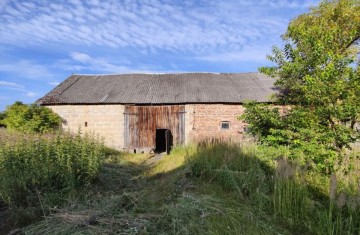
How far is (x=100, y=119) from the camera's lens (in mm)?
15461

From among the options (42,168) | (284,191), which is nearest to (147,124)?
(42,168)

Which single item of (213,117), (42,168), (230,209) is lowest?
(230,209)

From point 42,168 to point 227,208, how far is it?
379cm

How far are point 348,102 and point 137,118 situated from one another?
430 inches

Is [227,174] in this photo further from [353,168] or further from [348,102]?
[348,102]

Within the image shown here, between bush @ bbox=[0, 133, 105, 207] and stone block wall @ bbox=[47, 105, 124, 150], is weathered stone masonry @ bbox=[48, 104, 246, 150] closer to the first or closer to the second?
stone block wall @ bbox=[47, 105, 124, 150]

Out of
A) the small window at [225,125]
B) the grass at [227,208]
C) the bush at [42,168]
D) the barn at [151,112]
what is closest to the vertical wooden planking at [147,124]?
the barn at [151,112]

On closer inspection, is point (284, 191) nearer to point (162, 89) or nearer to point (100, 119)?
point (162, 89)

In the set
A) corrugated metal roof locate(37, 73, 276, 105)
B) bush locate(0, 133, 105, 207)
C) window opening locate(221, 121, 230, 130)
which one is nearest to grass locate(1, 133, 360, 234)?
bush locate(0, 133, 105, 207)

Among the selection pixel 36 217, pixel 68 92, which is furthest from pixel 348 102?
pixel 68 92

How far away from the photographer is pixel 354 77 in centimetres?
743

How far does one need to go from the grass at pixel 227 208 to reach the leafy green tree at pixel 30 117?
9.73 metres

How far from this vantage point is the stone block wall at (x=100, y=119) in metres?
15.4

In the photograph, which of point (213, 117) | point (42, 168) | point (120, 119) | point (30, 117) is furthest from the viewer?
point (120, 119)
